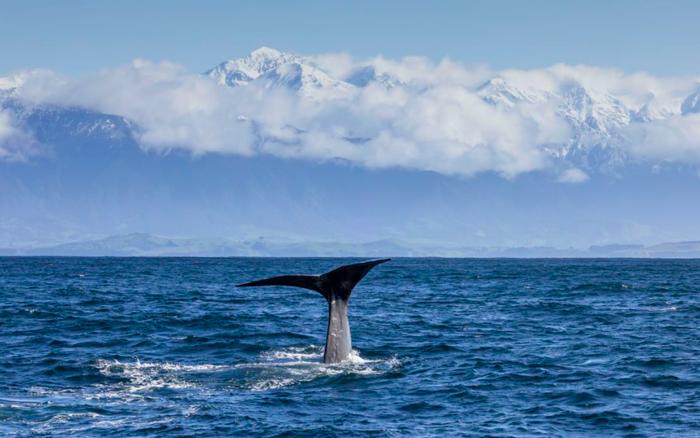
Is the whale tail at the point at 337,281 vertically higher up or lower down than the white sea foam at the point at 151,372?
higher up

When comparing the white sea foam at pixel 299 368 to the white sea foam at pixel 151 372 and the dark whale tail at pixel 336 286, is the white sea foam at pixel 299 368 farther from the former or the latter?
the white sea foam at pixel 151 372

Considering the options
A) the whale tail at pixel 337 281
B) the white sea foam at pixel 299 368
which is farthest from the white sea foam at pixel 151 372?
the whale tail at pixel 337 281

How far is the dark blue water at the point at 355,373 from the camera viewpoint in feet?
66.7

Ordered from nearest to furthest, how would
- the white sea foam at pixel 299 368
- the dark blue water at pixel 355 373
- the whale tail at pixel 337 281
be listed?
the dark blue water at pixel 355 373, the white sea foam at pixel 299 368, the whale tail at pixel 337 281

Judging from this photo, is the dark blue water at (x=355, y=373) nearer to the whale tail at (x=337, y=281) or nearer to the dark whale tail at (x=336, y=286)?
the dark whale tail at (x=336, y=286)

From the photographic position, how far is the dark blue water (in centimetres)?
2033

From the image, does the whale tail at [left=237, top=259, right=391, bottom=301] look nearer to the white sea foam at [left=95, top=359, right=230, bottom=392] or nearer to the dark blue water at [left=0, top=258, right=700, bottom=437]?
the dark blue water at [left=0, top=258, right=700, bottom=437]

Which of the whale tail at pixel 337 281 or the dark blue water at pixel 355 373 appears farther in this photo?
the whale tail at pixel 337 281

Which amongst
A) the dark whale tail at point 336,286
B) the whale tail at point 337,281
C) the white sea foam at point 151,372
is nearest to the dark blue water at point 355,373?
the white sea foam at point 151,372

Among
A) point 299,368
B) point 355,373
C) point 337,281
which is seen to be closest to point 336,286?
point 337,281

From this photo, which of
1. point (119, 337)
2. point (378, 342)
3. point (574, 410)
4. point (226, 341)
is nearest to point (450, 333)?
point (378, 342)

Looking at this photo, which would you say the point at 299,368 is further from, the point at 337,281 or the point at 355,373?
the point at 337,281

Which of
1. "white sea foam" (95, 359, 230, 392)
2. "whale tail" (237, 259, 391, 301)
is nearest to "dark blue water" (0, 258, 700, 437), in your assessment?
"white sea foam" (95, 359, 230, 392)

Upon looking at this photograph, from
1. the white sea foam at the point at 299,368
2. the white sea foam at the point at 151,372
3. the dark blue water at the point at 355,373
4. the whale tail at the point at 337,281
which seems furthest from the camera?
the whale tail at the point at 337,281
